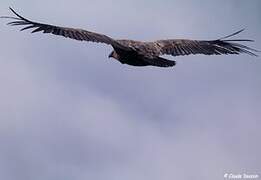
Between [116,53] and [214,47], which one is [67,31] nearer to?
[116,53]

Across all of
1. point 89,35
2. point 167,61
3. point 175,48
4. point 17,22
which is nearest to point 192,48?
point 175,48

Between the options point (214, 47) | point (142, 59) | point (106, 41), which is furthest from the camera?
point (214, 47)

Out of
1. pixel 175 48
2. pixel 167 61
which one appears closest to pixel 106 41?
pixel 167 61

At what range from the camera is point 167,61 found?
10125mm

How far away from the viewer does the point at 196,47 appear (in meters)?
11.0

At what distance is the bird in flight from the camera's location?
9.54 m

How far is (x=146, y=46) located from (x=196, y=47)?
0.80 meters

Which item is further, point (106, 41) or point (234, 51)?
point (234, 51)

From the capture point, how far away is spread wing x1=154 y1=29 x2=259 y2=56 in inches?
422

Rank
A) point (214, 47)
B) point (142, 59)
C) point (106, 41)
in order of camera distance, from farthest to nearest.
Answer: point (214, 47), point (142, 59), point (106, 41)

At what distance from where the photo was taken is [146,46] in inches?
417

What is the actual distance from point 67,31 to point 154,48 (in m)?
1.50

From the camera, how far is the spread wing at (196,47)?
1071cm

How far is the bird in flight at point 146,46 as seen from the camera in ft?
31.3
